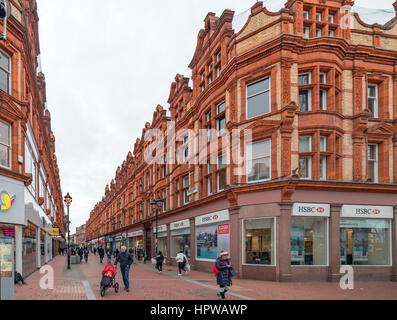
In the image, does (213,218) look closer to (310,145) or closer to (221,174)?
(221,174)

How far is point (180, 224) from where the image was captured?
30203 mm

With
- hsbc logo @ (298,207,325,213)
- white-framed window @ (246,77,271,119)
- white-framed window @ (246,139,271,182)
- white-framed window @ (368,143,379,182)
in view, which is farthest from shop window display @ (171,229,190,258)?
white-framed window @ (368,143,379,182)

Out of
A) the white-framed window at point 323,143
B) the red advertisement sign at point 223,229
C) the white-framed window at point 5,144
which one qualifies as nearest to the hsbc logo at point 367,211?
the white-framed window at point 323,143

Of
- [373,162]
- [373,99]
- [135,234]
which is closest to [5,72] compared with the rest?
[373,99]

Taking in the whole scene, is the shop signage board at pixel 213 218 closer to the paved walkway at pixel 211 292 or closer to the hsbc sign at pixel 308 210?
the hsbc sign at pixel 308 210

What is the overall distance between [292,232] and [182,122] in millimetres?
16406

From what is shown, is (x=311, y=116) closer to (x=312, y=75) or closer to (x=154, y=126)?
(x=312, y=75)

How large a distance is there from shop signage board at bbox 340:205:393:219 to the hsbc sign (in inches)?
47.7

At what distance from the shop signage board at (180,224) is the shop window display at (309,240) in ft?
37.4

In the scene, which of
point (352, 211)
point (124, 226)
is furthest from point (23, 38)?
point (124, 226)

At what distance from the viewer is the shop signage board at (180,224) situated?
93.1 feet

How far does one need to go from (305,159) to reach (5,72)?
15.1 metres

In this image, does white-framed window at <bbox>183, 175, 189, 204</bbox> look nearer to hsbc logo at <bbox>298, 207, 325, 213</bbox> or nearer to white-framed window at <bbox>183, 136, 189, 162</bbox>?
white-framed window at <bbox>183, 136, 189, 162</bbox>

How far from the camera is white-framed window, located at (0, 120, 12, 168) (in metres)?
16.8
